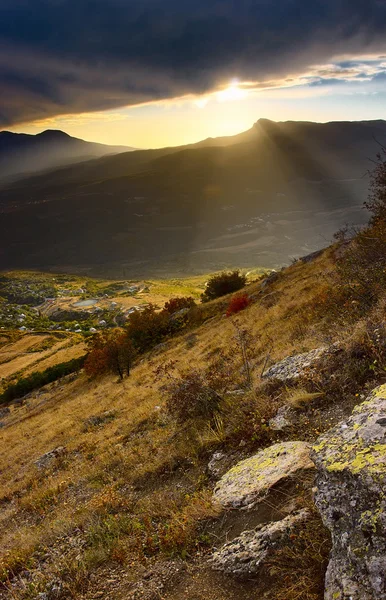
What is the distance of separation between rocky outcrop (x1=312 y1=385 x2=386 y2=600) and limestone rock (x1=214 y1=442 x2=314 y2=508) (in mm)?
1183

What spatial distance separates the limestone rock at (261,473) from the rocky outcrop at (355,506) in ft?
3.88

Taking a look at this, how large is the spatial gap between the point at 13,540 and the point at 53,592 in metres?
3.55

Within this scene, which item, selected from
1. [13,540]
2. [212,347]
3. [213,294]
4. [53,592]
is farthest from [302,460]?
[213,294]

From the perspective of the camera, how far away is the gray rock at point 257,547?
3881mm

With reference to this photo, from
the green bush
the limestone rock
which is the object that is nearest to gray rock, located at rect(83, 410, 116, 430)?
the limestone rock

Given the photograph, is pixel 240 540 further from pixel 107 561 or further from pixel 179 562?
pixel 107 561

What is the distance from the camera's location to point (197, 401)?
8992mm

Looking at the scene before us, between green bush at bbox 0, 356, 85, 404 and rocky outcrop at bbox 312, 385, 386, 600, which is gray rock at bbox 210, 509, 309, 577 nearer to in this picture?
rocky outcrop at bbox 312, 385, 386, 600

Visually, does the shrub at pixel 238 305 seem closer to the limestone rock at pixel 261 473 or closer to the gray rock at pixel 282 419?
the gray rock at pixel 282 419

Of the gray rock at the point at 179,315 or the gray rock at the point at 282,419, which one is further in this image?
the gray rock at the point at 179,315

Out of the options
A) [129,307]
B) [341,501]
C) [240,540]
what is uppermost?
[341,501]

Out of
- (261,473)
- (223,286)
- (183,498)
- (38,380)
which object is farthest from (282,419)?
(38,380)

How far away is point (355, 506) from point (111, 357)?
26494 mm

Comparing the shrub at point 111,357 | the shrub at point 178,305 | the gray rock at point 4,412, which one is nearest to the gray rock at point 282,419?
the shrub at point 111,357
